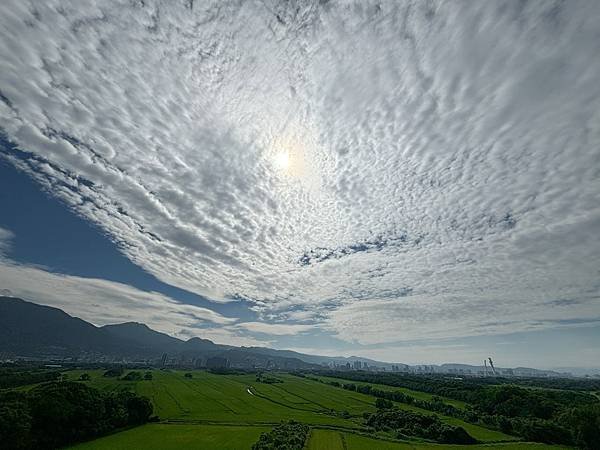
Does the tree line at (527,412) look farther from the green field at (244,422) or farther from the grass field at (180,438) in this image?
the grass field at (180,438)


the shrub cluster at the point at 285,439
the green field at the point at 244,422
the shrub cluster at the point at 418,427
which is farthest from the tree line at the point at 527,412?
the shrub cluster at the point at 285,439

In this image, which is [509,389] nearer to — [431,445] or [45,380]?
[431,445]

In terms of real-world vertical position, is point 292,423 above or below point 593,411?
below

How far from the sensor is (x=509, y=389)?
284 ft

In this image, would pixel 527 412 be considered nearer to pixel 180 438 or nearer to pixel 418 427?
pixel 418 427

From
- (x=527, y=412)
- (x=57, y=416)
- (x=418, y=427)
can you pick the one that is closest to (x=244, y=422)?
(x=57, y=416)

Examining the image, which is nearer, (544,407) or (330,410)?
(544,407)

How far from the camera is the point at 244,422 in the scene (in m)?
63.3

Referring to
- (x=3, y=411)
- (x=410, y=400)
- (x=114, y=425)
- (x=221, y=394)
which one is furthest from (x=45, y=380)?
(x=410, y=400)

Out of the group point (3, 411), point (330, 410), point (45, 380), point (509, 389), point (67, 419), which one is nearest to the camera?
point (3, 411)

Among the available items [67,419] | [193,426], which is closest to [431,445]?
[193,426]

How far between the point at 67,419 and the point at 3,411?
964cm

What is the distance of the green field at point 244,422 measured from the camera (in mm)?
48094

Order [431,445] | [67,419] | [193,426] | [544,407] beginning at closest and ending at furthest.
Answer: [67,419] < [431,445] < [193,426] < [544,407]
